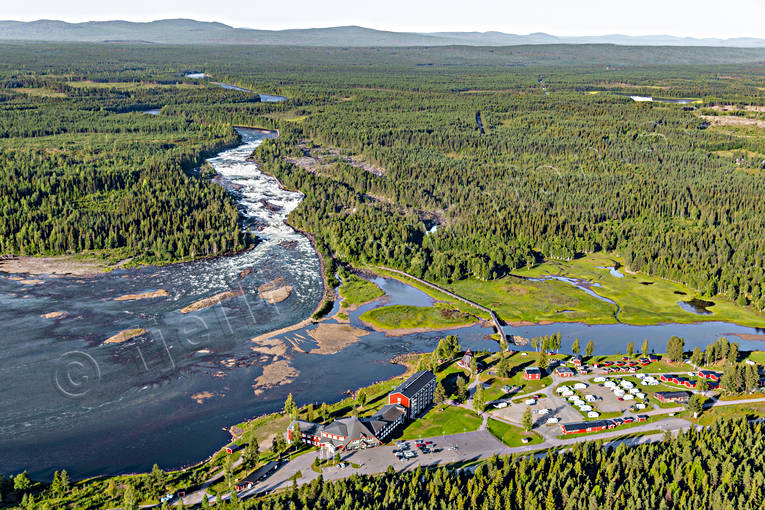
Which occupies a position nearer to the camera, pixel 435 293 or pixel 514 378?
pixel 514 378

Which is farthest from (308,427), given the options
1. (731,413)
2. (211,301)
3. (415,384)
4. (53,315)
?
(53,315)

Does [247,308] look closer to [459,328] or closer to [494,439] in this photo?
[459,328]

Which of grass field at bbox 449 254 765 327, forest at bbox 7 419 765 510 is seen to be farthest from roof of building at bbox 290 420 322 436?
grass field at bbox 449 254 765 327

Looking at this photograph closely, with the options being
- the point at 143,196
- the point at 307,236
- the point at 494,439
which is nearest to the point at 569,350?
the point at 494,439

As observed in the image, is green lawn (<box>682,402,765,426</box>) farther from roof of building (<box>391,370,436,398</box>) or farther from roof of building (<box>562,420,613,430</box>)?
roof of building (<box>391,370,436,398</box>)

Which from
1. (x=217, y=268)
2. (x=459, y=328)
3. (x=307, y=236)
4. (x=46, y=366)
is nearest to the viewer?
(x=46, y=366)

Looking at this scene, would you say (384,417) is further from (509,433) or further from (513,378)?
(513,378)

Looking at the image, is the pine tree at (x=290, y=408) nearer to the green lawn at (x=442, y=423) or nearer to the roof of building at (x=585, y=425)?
the green lawn at (x=442, y=423)
